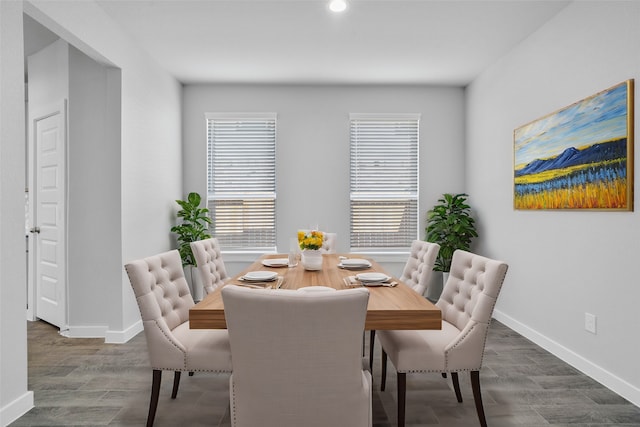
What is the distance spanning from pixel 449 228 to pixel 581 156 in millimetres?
2020

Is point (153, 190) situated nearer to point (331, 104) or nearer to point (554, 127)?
point (331, 104)

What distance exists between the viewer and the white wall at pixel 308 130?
535 cm

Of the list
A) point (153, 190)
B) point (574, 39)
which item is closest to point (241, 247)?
point (153, 190)

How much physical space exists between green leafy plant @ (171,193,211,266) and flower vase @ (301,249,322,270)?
2.26 metres

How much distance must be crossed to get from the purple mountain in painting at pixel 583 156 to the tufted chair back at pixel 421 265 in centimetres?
132

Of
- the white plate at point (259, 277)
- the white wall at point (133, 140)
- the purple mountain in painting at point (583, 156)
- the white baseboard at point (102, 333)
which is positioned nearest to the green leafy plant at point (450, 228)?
the purple mountain in painting at point (583, 156)

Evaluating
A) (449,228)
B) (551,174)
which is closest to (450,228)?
(449,228)

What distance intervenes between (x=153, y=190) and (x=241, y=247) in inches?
58.7

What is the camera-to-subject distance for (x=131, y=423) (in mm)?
2250

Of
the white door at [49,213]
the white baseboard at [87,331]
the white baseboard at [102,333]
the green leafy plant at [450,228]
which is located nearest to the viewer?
the white baseboard at [102,333]

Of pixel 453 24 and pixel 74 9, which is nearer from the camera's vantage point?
pixel 74 9

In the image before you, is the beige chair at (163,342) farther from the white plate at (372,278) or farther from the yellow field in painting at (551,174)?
the yellow field in painting at (551,174)

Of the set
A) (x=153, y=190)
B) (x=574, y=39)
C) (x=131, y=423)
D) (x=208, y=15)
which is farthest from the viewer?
(x=153, y=190)

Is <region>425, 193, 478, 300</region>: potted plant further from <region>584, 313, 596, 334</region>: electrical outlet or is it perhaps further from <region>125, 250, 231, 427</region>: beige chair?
<region>125, 250, 231, 427</region>: beige chair
